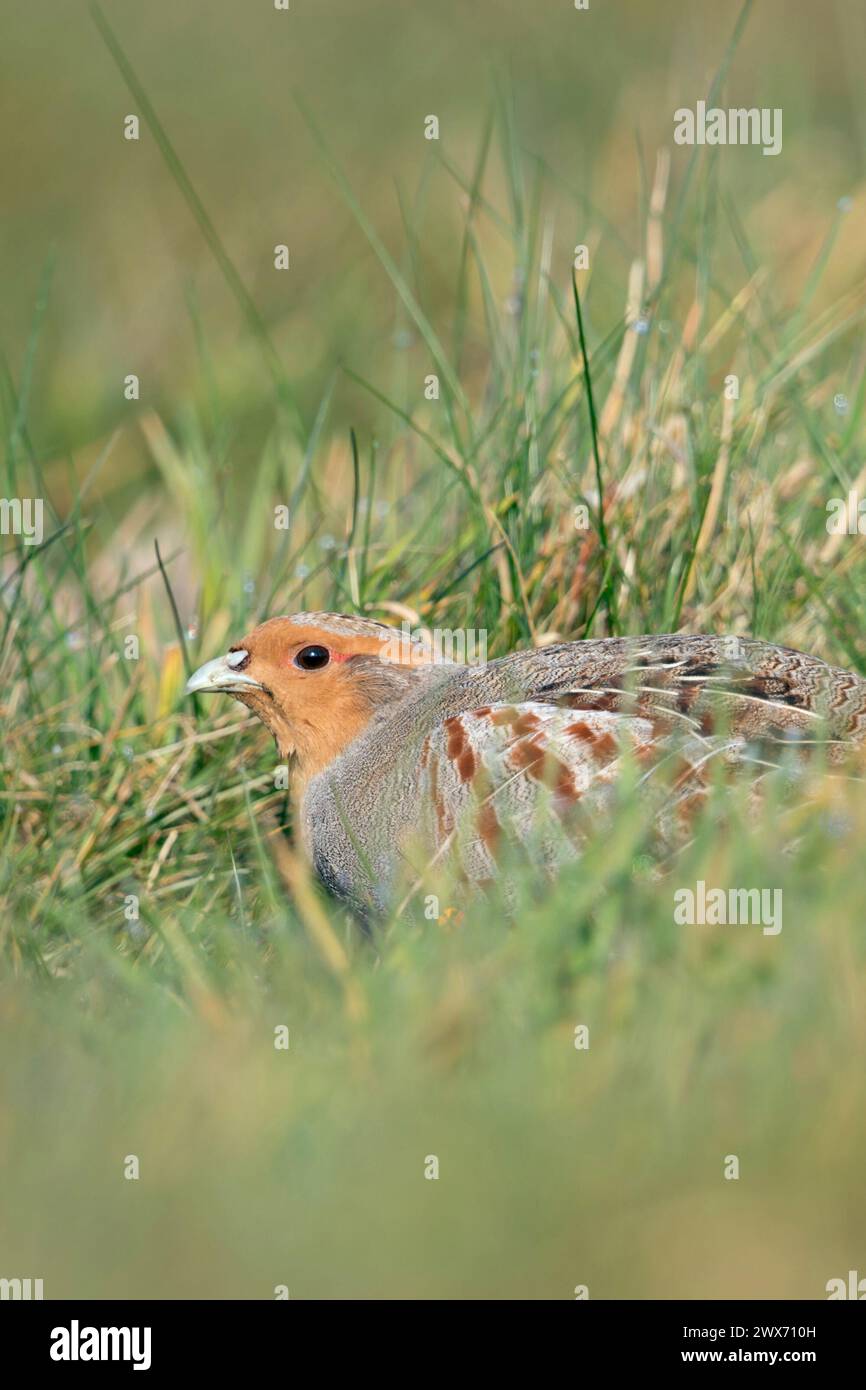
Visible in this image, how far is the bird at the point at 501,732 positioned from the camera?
3559 mm

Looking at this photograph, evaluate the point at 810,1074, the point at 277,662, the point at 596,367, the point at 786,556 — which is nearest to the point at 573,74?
the point at 596,367

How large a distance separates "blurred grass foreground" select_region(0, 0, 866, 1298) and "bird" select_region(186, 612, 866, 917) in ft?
0.53

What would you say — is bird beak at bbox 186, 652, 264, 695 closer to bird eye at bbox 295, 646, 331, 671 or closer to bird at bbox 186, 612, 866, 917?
bird at bbox 186, 612, 866, 917

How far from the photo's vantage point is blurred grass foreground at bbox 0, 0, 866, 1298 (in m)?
2.62

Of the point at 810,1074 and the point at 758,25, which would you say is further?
the point at 758,25

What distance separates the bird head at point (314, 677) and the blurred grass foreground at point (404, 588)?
206 mm

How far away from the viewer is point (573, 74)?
939cm

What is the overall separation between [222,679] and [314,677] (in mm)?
224

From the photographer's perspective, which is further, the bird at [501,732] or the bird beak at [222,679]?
the bird beak at [222,679]

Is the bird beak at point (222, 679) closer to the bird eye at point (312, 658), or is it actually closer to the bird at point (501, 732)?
the bird at point (501, 732)

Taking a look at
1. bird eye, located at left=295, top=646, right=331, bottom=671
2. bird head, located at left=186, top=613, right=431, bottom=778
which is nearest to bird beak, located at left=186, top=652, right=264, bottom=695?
bird head, located at left=186, top=613, right=431, bottom=778

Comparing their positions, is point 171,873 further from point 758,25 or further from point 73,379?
point 758,25

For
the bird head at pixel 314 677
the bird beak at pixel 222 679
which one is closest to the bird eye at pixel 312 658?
the bird head at pixel 314 677

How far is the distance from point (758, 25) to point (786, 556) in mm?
5772
